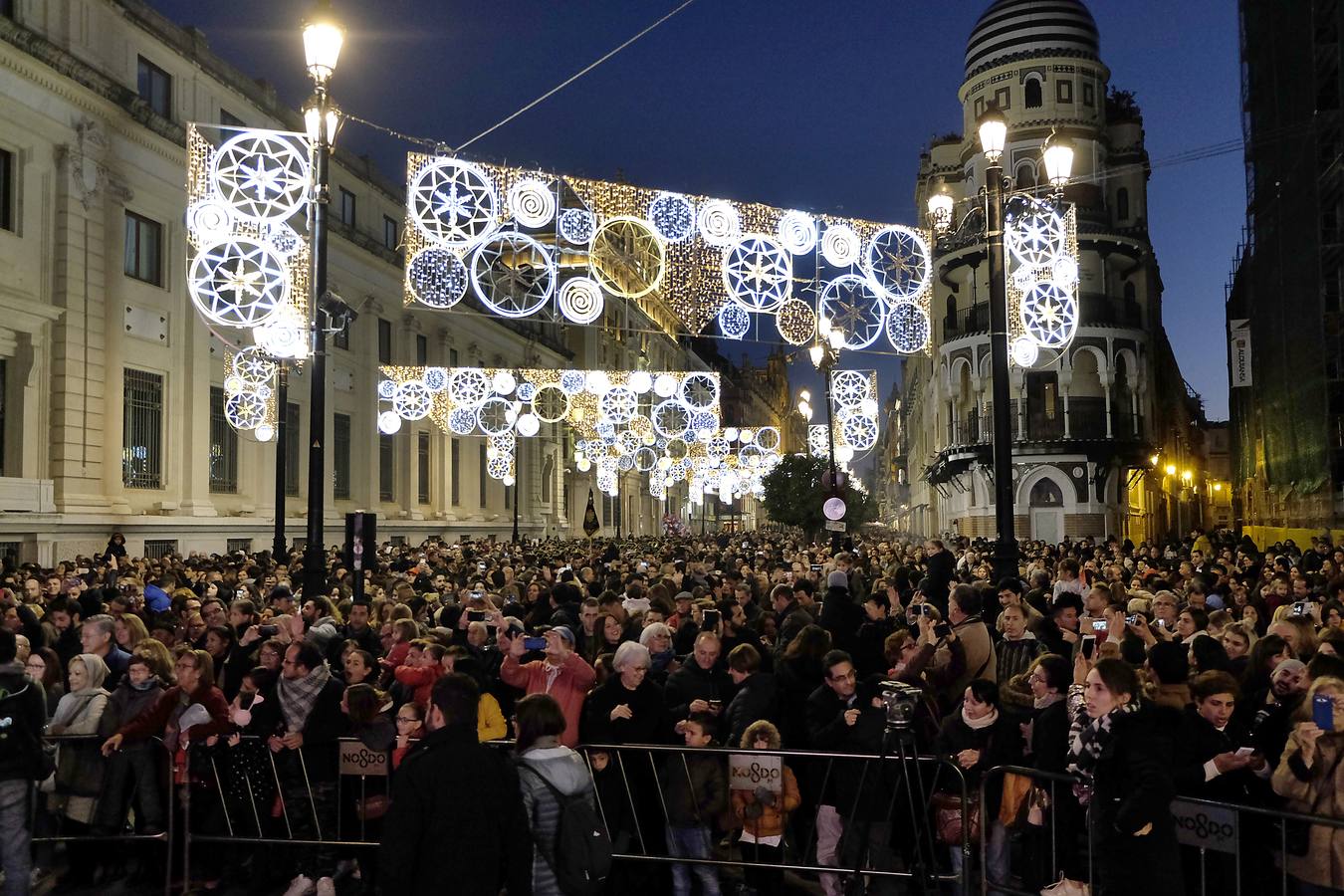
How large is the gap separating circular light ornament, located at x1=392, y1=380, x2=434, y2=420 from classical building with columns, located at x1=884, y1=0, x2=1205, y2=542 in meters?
20.2

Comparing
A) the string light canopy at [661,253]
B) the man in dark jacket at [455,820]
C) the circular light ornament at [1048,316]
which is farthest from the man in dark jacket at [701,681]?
the circular light ornament at [1048,316]

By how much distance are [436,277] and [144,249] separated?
16583mm

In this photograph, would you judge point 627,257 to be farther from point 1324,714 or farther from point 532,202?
point 1324,714

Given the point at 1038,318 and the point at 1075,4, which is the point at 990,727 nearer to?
the point at 1038,318

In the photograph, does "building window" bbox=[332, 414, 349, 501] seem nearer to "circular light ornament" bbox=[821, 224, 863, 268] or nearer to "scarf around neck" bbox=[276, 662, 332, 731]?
"circular light ornament" bbox=[821, 224, 863, 268]

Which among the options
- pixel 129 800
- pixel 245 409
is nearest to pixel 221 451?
pixel 245 409

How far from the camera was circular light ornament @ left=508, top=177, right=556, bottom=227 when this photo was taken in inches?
580

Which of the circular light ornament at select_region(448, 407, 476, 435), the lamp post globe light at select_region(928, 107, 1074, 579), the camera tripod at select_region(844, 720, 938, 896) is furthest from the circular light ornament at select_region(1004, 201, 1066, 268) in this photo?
the circular light ornament at select_region(448, 407, 476, 435)

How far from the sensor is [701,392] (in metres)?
33.3

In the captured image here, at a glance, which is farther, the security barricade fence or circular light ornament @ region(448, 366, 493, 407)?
circular light ornament @ region(448, 366, 493, 407)

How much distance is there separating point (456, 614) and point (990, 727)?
6.08 m

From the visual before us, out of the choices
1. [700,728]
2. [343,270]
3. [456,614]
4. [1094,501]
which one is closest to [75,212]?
[343,270]

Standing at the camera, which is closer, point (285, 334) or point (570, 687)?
point (570, 687)

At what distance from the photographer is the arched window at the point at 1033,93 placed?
157ft
